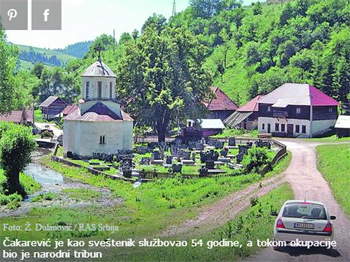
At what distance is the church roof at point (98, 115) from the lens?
5072 centimetres

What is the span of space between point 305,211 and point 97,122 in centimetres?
3570

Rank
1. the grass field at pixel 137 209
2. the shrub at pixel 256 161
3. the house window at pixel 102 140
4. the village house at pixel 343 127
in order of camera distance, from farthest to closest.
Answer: the village house at pixel 343 127
the house window at pixel 102 140
the shrub at pixel 256 161
the grass field at pixel 137 209

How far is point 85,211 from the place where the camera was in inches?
1097

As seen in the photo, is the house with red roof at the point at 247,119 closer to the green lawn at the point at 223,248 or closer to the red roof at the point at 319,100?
the red roof at the point at 319,100

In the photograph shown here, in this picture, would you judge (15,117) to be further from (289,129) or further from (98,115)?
(289,129)

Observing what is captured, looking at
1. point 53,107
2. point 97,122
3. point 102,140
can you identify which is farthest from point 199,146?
point 53,107

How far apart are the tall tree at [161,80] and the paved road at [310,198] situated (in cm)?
1285

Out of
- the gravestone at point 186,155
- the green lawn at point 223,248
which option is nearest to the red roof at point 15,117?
the gravestone at point 186,155

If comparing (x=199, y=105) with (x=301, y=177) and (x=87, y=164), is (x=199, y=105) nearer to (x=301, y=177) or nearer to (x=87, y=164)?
(x=87, y=164)

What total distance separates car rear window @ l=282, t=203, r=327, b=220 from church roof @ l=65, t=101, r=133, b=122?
3554 centimetres

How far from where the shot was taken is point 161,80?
192 ft

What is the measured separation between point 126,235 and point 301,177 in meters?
14.0

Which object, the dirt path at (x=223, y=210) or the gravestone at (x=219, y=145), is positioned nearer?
the dirt path at (x=223, y=210)

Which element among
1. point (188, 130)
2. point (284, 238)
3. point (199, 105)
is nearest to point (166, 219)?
point (284, 238)
